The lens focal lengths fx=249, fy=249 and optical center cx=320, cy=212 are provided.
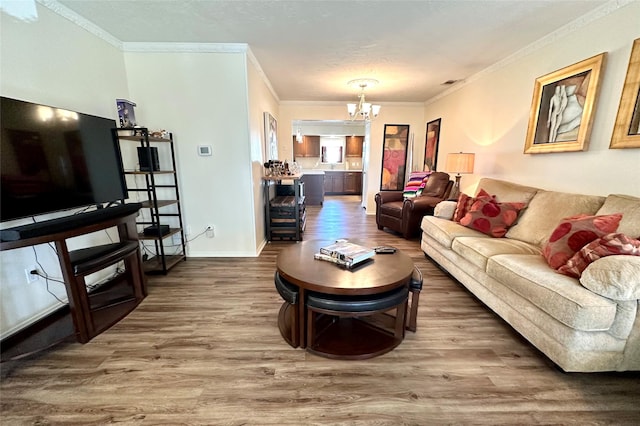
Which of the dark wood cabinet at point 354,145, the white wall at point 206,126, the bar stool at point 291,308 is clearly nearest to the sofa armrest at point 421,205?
the white wall at point 206,126

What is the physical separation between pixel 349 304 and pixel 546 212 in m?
2.07

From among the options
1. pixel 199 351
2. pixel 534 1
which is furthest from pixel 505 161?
pixel 199 351

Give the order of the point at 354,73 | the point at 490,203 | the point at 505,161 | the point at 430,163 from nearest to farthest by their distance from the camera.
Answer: the point at 490,203 < the point at 505,161 < the point at 354,73 < the point at 430,163

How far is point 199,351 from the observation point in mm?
1639

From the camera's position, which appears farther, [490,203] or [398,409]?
[490,203]

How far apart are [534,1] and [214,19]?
8.52ft

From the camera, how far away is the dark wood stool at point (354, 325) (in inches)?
58.3

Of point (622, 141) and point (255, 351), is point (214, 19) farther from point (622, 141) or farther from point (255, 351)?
point (622, 141)

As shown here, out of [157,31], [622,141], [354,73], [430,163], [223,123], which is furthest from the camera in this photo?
[430,163]

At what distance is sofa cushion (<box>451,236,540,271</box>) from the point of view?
200 centimetres

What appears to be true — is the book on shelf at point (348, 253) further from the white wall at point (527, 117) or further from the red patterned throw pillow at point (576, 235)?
the white wall at point (527, 117)

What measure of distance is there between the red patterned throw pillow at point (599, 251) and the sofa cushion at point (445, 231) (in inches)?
36.0

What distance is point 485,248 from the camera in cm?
205

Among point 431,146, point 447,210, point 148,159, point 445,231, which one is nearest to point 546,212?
point 445,231
